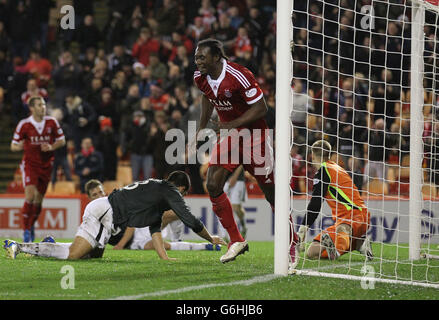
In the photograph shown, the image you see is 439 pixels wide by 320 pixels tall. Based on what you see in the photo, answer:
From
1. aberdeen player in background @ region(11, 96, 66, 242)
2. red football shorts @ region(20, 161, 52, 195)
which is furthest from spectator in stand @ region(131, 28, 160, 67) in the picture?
red football shorts @ region(20, 161, 52, 195)

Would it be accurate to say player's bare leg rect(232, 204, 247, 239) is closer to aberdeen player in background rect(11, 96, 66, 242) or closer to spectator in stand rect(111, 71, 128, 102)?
aberdeen player in background rect(11, 96, 66, 242)

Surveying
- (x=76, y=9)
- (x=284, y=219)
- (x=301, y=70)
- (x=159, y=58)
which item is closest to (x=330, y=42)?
(x=301, y=70)

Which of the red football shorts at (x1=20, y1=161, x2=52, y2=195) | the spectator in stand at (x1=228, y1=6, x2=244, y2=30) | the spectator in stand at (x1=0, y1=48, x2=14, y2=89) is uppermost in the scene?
the spectator in stand at (x1=228, y1=6, x2=244, y2=30)

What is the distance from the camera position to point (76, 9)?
693 inches

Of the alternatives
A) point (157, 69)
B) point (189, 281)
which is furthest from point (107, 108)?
point (189, 281)

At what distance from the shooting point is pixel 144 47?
16672 mm

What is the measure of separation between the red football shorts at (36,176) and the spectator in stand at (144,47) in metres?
5.76

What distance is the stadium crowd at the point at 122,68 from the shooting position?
14.1 meters

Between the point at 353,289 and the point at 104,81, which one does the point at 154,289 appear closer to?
the point at 353,289

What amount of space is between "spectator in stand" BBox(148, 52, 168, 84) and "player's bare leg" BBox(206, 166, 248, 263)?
8797 millimetres

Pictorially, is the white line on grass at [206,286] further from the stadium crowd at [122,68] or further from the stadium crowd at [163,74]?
the stadium crowd at [122,68]

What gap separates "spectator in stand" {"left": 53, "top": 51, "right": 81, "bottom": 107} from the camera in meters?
15.6

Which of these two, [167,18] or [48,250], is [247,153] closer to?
[48,250]

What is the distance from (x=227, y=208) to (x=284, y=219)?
4.98ft
